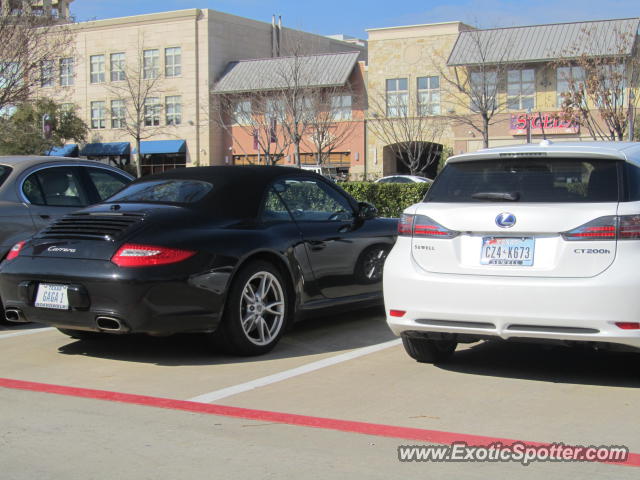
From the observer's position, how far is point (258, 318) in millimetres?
6621

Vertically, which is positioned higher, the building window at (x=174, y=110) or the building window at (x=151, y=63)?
the building window at (x=151, y=63)

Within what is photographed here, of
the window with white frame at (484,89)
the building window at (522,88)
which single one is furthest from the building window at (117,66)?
the building window at (522,88)

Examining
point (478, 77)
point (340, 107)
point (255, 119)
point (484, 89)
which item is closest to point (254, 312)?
point (484, 89)

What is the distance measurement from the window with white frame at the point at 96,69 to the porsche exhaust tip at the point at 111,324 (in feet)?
176

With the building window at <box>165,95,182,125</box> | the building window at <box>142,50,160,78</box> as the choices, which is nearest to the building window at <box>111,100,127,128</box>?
the building window at <box>142,50,160,78</box>

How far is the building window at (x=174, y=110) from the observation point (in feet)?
179

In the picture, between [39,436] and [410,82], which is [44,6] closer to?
[39,436]

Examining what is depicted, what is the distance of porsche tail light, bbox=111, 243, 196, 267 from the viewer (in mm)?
6027

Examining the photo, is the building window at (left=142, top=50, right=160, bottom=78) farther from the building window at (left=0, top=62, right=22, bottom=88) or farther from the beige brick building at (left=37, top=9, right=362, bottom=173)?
the building window at (left=0, top=62, right=22, bottom=88)

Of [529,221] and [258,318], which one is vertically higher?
[529,221]

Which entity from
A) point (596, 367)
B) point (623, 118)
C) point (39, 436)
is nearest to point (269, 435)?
point (39, 436)

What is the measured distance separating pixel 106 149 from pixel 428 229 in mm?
53845

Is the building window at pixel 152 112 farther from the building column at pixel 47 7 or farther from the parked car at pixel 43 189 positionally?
the parked car at pixel 43 189

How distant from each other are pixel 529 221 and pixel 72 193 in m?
5.08
